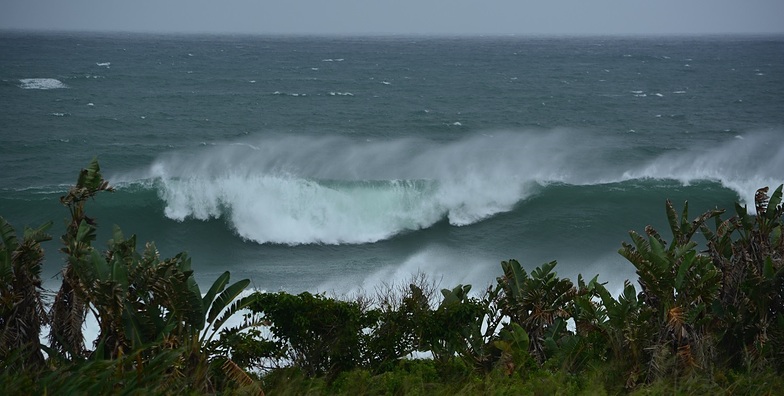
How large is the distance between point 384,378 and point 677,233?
5.74m

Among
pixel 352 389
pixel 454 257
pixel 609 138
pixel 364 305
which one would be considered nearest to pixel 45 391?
pixel 352 389

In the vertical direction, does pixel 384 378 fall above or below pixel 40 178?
above

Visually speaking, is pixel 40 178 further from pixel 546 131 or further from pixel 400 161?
pixel 546 131

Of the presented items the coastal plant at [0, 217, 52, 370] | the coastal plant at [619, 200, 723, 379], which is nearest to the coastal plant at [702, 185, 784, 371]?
the coastal plant at [619, 200, 723, 379]

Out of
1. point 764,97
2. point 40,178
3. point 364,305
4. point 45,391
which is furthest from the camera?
point 764,97

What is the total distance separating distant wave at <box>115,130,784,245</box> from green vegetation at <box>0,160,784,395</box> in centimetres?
1726

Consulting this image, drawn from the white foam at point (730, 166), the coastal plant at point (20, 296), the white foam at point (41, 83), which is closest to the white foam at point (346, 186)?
the white foam at point (730, 166)

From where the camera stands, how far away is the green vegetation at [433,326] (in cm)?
977

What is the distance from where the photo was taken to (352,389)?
9617 mm

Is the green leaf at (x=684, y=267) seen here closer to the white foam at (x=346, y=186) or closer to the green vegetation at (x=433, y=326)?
the green vegetation at (x=433, y=326)

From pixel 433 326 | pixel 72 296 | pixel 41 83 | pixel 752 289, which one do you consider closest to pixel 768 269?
pixel 752 289

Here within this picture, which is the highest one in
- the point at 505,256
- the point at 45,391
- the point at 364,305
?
the point at 45,391

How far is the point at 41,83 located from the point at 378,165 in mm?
45168

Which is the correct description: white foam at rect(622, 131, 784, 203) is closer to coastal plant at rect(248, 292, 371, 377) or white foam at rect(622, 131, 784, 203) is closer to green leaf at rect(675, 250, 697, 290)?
green leaf at rect(675, 250, 697, 290)
